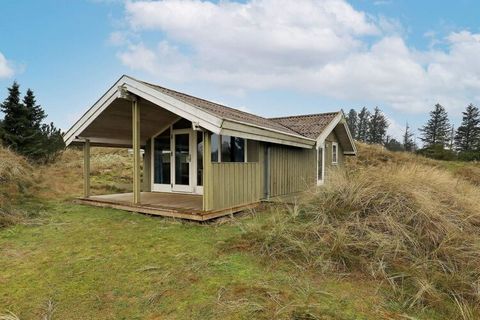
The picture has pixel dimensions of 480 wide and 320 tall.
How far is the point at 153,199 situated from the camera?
8.09m

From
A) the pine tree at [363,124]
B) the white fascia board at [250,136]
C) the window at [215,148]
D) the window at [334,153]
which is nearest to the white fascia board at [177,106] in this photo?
the white fascia board at [250,136]

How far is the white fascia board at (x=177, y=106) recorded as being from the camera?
5844mm

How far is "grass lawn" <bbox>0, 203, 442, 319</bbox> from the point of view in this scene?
113 inches

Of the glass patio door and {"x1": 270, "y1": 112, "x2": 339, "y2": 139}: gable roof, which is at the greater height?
{"x1": 270, "y1": 112, "x2": 339, "y2": 139}: gable roof

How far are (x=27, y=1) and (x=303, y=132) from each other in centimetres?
1002

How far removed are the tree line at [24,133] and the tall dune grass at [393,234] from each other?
1589cm

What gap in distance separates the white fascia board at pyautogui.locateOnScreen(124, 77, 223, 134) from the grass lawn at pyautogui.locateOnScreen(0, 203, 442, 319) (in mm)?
2090

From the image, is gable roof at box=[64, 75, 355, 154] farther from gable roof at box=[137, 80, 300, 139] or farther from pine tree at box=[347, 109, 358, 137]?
pine tree at box=[347, 109, 358, 137]

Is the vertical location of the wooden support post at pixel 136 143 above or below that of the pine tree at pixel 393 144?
below

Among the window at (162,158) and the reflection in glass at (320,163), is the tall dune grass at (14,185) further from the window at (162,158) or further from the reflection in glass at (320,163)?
the reflection in glass at (320,163)

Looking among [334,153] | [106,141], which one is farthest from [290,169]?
[106,141]

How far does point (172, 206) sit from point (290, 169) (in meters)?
4.43

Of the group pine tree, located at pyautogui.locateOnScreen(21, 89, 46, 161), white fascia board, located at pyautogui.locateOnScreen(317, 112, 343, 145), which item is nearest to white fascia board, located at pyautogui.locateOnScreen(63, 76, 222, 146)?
white fascia board, located at pyautogui.locateOnScreen(317, 112, 343, 145)

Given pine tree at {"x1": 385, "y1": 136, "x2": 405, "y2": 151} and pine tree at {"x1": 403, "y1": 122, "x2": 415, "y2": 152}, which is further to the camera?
pine tree at {"x1": 403, "y1": 122, "x2": 415, "y2": 152}
